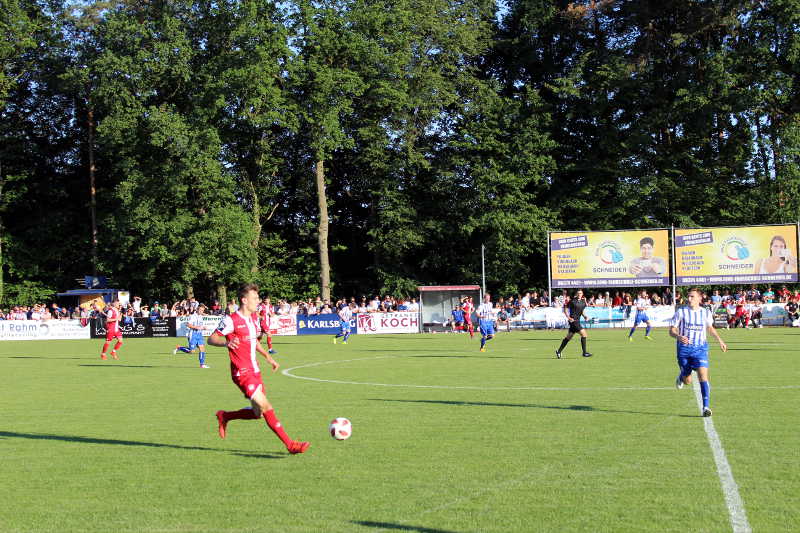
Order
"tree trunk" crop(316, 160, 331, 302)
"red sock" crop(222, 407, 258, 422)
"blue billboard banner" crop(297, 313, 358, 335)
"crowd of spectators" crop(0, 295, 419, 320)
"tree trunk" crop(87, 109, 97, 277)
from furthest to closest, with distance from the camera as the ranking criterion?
"tree trunk" crop(87, 109, 97, 277)
"tree trunk" crop(316, 160, 331, 302)
"crowd of spectators" crop(0, 295, 419, 320)
"blue billboard banner" crop(297, 313, 358, 335)
"red sock" crop(222, 407, 258, 422)

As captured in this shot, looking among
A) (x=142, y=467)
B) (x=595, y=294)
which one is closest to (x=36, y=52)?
(x=595, y=294)

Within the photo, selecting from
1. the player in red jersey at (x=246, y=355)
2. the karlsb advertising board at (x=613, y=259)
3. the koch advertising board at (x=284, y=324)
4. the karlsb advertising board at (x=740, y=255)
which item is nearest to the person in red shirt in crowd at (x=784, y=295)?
the karlsb advertising board at (x=740, y=255)

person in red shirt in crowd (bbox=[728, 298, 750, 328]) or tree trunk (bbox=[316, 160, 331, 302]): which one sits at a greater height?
tree trunk (bbox=[316, 160, 331, 302])

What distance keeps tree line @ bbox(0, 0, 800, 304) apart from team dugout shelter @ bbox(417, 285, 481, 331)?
291 inches

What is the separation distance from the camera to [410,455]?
9.76 metres

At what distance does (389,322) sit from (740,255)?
18.0m

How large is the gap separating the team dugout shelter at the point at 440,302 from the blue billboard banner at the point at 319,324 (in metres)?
3.75

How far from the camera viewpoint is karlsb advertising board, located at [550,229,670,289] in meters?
44.2

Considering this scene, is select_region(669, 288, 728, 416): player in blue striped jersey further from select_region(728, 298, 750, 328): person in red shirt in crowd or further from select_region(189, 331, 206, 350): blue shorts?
select_region(728, 298, 750, 328): person in red shirt in crowd

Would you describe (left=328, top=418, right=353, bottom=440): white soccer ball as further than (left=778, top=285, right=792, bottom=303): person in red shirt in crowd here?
No

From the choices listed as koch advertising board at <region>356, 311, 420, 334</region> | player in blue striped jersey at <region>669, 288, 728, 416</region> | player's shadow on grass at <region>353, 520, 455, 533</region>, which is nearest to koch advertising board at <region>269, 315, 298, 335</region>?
koch advertising board at <region>356, 311, 420, 334</region>

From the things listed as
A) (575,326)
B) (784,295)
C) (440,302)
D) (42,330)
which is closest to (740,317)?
(784,295)

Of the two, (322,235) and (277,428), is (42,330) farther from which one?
(277,428)

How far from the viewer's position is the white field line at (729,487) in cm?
668
